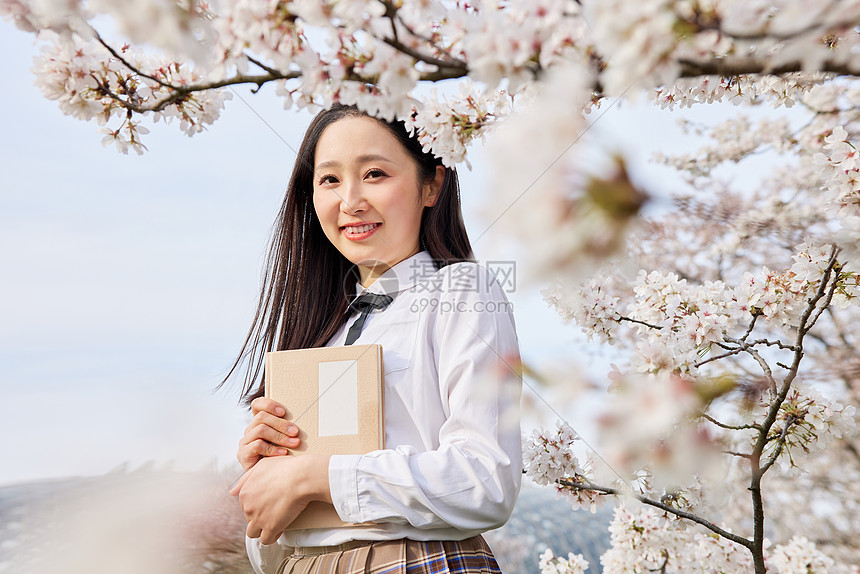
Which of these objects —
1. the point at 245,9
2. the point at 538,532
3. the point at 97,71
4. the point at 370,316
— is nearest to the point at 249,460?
the point at 370,316

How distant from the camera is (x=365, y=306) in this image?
54.7 inches

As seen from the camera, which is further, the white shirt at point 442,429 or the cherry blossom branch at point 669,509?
A: the cherry blossom branch at point 669,509

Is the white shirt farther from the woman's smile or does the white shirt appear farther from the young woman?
the woman's smile

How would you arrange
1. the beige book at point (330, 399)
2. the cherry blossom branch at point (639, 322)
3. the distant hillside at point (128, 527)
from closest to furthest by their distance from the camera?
the beige book at point (330, 399), the cherry blossom branch at point (639, 322), the distant hillside at point (128, 527)

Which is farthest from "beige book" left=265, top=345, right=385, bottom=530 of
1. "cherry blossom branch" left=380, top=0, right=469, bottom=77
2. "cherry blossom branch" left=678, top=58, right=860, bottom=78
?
"cherry blossom branch" left=678, top=58, right=860, bottom=78

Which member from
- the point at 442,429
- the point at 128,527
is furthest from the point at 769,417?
the point at 128,527

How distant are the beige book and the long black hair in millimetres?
293

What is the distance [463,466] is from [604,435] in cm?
49

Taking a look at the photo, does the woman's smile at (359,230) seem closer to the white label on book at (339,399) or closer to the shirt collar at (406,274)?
the shirt collar at (406,274)

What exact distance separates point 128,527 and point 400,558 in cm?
227

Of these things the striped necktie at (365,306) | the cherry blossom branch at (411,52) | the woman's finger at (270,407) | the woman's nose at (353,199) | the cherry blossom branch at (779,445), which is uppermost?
the woman's nose at (353,199)

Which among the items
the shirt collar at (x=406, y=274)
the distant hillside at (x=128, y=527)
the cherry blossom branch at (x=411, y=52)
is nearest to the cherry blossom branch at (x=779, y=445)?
the shirt collar at (x=406, y=274)

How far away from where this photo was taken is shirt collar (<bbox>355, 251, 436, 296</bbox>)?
1.33m

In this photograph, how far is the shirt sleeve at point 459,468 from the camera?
0.99 metres
